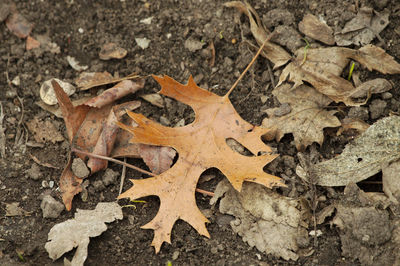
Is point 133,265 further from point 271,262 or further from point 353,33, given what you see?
point 353,33

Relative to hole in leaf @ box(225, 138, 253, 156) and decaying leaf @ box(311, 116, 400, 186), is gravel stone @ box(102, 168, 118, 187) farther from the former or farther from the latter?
decaying leaf @ box(311, 116, 400, 186)

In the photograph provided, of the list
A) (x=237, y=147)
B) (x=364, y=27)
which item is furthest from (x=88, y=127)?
(x=364, y=27)

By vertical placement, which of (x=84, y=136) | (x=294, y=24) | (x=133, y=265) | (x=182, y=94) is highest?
(x=294, y=24)

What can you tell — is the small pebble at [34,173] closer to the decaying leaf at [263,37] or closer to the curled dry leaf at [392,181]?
the decaying leaf at [263,37]

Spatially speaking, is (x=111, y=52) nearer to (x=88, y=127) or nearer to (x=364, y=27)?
(x=88, y=127)

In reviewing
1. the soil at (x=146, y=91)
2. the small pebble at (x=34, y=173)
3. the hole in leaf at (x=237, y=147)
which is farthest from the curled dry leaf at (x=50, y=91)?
the hole in leaf at (x=237, y=147)

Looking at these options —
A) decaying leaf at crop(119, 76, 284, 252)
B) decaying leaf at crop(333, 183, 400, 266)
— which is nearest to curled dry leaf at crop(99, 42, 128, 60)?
decaying leaf at crop(119, 76, 284, 252)

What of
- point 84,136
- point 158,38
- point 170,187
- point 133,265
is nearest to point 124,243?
point 133,265
